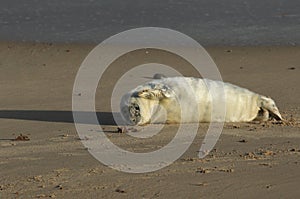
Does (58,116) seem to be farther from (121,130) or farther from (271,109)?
(271,109)

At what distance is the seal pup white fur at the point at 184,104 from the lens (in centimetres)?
675

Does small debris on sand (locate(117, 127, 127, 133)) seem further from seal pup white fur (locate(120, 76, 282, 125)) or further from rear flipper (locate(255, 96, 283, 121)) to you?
rear flipper (locate(255, 96, 283, 121))

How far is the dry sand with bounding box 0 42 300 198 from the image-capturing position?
4730mm

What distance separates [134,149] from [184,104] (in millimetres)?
1087

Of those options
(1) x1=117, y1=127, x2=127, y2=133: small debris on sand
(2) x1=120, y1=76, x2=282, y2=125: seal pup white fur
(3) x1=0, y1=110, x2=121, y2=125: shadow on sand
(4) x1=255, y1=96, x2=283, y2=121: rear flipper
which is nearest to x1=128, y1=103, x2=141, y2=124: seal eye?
(2) x1=120, y1=76, x2=282, y2=125: seal pup white fur

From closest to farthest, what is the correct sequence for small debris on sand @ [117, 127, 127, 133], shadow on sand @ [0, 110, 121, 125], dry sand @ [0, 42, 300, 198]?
dry sand @ [0, 42, 300, 198] < small debris on sand @ [117, 127, 127, 133] < shadow on sand @ [0, 110, 121, 125]

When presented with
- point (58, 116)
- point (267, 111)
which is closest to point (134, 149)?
point (267, 111)

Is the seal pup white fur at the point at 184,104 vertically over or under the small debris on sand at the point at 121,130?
over

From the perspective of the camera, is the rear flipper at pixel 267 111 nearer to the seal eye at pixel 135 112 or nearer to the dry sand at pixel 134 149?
the dry sand at pixel 134 149

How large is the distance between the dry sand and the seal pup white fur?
158mm

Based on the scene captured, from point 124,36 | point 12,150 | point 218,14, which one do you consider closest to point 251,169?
point 12,150

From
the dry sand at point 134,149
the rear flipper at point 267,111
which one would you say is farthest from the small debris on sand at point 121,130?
the rear flipper at point 267,111

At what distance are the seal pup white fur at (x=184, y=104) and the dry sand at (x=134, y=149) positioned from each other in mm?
158

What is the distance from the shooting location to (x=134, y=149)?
5.88 m
